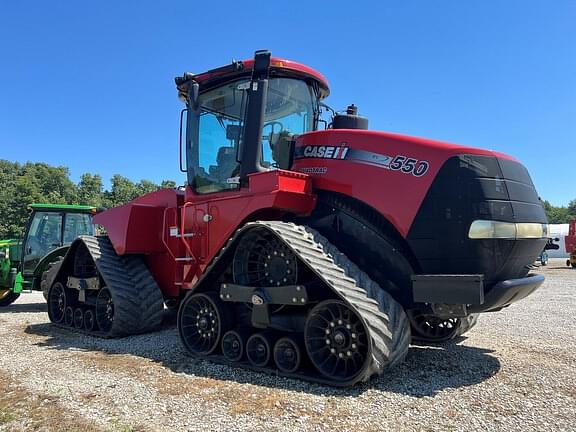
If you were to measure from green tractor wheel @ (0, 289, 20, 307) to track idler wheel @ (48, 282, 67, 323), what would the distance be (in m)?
4.16

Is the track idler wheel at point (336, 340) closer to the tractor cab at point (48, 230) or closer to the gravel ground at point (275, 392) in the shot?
the gravel ground at point (275, 392)

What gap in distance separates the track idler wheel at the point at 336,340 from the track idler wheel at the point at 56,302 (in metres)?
5.60

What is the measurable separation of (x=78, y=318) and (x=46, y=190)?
222ft

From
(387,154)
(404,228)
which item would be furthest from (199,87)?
(404,228)

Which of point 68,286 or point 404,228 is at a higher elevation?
point 404,228

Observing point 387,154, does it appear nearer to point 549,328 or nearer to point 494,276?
point 494,276

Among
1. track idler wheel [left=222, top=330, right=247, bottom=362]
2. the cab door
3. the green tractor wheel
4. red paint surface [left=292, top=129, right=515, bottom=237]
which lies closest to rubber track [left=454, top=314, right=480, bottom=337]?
red paint surface [left=292, top=129, right=515, bottom=237]

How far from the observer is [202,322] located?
19.4 feet

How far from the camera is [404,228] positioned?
4762mm

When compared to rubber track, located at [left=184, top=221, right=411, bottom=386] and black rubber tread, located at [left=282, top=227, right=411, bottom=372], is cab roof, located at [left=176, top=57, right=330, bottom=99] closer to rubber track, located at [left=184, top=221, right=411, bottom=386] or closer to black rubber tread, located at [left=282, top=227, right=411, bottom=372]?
rubber track, located at [left=184, top=221, right=411, bottom=386]

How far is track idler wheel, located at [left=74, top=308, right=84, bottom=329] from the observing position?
319 inches

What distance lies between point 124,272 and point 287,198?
3485 mm

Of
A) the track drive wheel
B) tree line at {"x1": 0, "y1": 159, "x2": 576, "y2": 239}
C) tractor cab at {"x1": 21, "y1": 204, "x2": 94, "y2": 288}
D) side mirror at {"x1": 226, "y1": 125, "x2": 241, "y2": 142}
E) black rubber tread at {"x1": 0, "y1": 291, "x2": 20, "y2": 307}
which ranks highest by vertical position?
tree line at {"x1": 0, "y1": 159, "x2": 576, "y2": 239}

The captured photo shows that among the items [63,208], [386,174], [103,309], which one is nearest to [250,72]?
[386,174]
